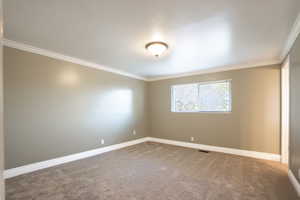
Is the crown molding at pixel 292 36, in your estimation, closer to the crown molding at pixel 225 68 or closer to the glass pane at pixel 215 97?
the crown molding at pixel 225 68

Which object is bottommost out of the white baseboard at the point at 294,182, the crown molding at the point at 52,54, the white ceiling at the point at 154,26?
the white baseboard at the point at 294,182

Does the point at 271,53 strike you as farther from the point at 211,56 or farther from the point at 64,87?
the point at 64,87

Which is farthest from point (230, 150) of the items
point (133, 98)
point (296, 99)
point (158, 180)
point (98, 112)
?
point (98, 112)

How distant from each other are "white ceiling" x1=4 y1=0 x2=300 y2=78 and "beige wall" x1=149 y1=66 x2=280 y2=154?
0.67m

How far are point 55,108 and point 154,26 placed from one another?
2.76 m

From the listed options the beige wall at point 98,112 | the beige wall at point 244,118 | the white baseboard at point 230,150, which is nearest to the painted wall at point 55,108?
the beige wall at point 98,112

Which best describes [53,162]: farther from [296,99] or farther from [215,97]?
[296,99]

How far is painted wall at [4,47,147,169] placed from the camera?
2752 mm

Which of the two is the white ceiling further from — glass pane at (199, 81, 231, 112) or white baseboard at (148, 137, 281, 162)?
white baseboard at (148, 137, 281, 162)

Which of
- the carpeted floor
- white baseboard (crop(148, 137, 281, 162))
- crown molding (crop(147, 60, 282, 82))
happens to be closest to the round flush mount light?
crown molding (crop(147, 60, 282, 82))

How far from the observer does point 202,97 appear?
4.78 meters

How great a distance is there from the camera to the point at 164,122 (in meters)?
5.50

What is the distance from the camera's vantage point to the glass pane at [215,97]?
4.34 m

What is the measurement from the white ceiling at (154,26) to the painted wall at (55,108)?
520 mm
